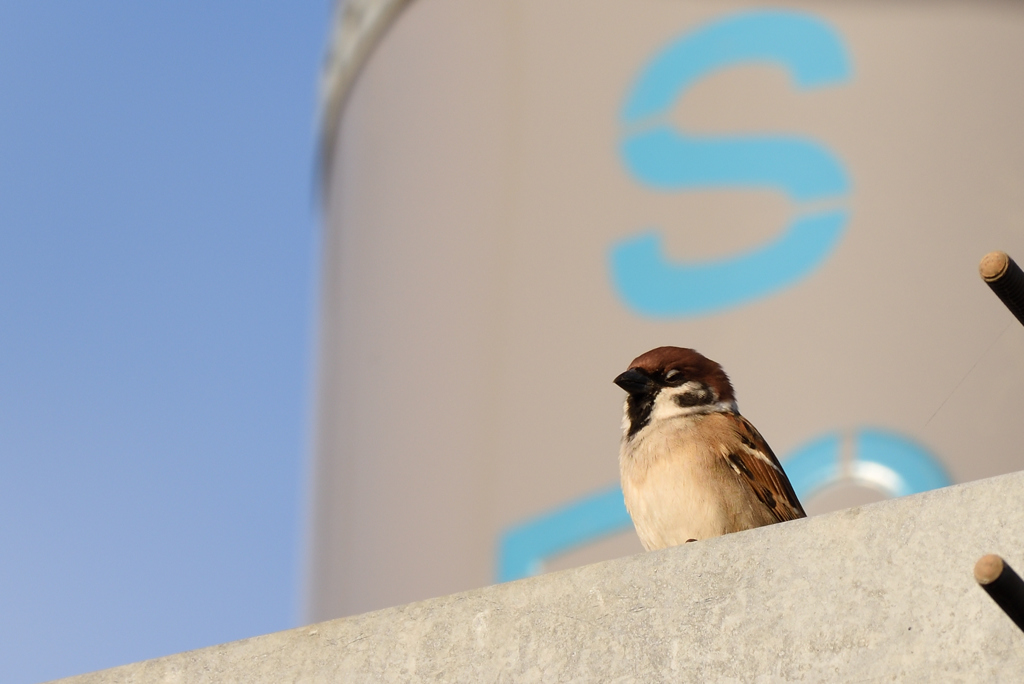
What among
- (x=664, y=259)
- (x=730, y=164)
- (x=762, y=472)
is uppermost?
(x=730, y=164)

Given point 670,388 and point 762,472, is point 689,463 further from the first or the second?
point 670,388

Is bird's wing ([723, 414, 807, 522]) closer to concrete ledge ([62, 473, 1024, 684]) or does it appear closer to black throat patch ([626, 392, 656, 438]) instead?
black throat patch ([626, 392, 656, 438])

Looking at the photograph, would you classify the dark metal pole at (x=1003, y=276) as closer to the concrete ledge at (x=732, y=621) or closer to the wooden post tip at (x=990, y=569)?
the concrete ledge at (x=732, y=621)

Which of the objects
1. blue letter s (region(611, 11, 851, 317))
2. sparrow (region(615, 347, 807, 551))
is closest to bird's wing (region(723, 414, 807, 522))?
sparrow (region(615, 347, 807, 551))

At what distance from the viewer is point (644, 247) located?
210 inches

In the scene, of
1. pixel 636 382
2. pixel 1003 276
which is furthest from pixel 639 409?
pixel 1003 276

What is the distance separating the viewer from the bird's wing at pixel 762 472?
9.81ft

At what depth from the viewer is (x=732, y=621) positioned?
1933mm

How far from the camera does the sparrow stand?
9.54 ft

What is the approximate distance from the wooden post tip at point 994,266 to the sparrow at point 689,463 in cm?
114

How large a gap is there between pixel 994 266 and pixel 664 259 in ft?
11.3

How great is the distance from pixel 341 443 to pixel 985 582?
509cm

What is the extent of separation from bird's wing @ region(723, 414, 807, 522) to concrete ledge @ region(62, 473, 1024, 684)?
0.99 m

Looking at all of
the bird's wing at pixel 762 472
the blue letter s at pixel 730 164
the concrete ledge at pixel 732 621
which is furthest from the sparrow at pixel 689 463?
the blue letter s at pixel 730 164
